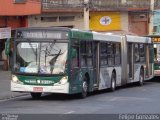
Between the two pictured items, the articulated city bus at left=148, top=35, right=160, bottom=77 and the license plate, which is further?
the articulated city bus at left=148, top=35, right=160, bottom=77

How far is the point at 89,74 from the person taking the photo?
23438 mm

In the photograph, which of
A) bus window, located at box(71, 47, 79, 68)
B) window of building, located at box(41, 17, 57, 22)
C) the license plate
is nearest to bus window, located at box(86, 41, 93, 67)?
bus window, located at box(71, 47, 79, 68)

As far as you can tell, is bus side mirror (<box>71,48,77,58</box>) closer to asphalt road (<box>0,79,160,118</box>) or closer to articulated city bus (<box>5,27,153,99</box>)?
articulated city bus (<box>5,27,153,99</box>)

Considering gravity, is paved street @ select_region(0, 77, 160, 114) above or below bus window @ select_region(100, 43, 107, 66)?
below

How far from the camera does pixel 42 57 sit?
21266 millimetres

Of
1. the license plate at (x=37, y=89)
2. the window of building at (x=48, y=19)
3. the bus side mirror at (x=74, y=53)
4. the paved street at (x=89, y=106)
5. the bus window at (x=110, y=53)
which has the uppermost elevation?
the window of building at (x=48, y=19)

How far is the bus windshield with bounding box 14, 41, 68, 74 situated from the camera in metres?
21.1

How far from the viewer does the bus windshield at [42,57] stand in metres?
21.1

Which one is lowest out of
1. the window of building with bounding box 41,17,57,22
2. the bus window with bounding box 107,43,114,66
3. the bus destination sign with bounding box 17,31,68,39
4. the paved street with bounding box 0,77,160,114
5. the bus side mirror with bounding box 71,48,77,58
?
the paved street with bounding box 0,77,160,114

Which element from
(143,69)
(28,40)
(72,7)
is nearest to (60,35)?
(28,40)

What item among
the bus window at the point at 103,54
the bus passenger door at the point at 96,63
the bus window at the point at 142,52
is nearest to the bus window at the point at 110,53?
the bus window at the point at 103,54

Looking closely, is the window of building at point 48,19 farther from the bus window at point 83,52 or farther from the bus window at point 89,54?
the bus window at point 83,52

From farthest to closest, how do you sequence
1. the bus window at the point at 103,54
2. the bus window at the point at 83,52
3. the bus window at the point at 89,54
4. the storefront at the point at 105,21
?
the storefront at the point at 105,21 → the bus window at the point at 103,54 → the bus window at the point at 89,54 → the bus window at the point at 83,52

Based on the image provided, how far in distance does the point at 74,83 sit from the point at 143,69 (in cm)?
1287
